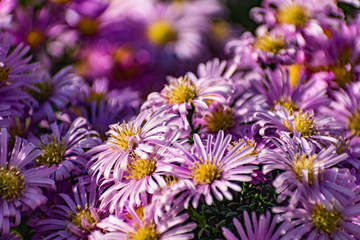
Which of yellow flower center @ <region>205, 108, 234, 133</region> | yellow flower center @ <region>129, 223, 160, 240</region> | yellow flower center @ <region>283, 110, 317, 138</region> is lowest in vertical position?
yellow flower center @ <region>129, 223, 160, 240</region>

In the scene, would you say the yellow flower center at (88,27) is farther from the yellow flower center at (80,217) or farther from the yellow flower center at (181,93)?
the yellow flower center at (80,217)

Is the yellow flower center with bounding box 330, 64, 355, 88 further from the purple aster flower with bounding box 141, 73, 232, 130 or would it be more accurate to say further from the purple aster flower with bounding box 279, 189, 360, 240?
the purple aster flower with bounding box 279, 189, 360, 240

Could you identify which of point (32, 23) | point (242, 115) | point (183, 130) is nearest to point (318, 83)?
point (242, 115)

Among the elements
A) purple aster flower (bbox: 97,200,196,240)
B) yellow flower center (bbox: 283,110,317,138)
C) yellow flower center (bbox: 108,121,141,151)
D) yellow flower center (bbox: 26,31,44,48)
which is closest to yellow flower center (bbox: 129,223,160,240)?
purple aster flower (bbox: 97,200,196,240)

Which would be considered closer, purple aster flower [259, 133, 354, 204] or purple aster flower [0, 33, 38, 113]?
purple aster flower [259, 133, 354, 204]

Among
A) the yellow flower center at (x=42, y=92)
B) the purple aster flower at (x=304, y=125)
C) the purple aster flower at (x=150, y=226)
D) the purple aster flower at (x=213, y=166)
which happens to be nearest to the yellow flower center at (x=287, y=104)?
the purple aster flower at (x=304, y=125)

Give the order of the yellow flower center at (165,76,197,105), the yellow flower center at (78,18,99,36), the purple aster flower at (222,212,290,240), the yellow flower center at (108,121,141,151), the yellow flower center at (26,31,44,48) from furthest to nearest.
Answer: the yellow flower center at (78,18,99,36) < the yellow flower center at (26,31,44,48) < the yellow flower center at (165,76,197,105) < the yellow flower center at (108,121,141,151) < the purple aster flower at (222,212,290,240)

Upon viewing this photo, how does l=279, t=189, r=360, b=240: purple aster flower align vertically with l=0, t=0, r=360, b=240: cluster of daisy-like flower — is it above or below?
below
